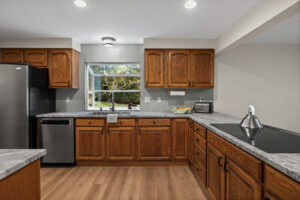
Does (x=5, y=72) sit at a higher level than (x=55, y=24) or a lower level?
lower

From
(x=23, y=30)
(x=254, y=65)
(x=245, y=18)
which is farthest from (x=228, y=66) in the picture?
(x=23, y=30)

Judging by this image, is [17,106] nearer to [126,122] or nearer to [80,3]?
[126,122]

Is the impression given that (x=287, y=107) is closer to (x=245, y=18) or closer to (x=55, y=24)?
(x=245, y=18)

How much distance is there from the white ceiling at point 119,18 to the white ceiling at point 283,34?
0.83 meters

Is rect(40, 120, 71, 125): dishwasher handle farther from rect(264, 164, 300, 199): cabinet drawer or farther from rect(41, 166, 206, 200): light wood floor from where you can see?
rect(264, 164, 300, 199): cabinet drawer

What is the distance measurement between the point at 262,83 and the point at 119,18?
126 inches

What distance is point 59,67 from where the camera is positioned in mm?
3385

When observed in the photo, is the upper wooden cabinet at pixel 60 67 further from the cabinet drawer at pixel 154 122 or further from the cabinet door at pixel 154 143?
the cabinet door at pixel 154 143

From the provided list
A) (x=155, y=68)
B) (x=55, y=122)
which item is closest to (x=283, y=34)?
(x=155, y=68)

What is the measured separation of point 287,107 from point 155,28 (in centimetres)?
330

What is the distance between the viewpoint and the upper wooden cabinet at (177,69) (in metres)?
3.37

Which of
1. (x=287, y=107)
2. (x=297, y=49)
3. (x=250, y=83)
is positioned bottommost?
(x=287, y=107)

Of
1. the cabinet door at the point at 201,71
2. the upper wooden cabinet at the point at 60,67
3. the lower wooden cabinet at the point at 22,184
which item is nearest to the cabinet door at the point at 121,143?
the upper wooden cabinet at the point at 60,67

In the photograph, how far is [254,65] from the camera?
12.1ft
